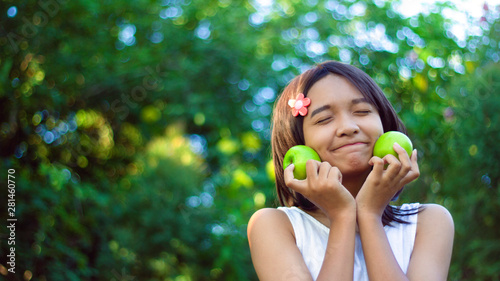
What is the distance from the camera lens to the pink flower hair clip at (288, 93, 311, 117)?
6.59 ft

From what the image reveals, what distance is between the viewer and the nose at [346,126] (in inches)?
74.2

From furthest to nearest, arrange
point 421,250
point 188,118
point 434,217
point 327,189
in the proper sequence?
point 188,118 < point 434,217 < point 421,250 < point 327,189

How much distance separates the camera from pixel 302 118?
2068 millimetres

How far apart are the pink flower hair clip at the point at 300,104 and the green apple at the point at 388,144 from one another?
0.32m

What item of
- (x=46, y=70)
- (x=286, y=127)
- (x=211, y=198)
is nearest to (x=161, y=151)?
(x=211, y=198)

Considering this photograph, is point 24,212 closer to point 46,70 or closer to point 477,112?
point 46,70

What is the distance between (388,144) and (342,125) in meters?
0.19

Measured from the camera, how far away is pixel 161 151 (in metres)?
6.00

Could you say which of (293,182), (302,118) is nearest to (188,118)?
(302,118)

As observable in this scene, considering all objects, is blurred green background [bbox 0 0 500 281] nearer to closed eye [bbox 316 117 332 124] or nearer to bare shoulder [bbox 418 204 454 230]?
bare shoulder [bbox 418 204 454 230]

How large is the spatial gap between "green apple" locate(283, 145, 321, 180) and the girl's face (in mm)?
42

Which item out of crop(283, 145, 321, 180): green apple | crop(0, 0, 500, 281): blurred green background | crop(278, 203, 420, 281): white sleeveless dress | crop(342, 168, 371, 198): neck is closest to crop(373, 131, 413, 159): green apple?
crop(342, 168, 371, 198): neck

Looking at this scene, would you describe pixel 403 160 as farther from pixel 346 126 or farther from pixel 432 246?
pixel 432 246

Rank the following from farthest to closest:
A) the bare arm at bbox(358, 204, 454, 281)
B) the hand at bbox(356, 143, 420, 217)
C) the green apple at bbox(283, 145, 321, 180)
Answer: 1. the green apple at bbox(283, 145, 321, 180)
2. the hand at bbox(356, 143, 420, 217)
3. the bare arm at bbox(358, 204, 454, 281)
